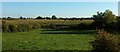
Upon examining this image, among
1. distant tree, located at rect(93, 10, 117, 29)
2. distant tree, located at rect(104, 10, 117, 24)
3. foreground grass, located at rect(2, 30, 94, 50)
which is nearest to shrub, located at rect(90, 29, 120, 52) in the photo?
foreground grass, located at rect(2, 30, 94, 50)

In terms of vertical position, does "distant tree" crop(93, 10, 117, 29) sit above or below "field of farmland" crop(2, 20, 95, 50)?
above

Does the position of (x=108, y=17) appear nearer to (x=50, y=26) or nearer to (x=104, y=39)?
(x=50, y=26)

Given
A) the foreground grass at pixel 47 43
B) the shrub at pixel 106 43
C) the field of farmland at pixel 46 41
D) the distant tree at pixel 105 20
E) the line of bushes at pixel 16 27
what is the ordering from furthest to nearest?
the distant tree at pixel 105 20 < the line of bushes at pixel 16 27 < the field of farmland at pixel 46 41 < the foreground grass at pixel 47 43 < the shrub at pixel 106 43

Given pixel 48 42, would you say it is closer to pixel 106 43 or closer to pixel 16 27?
pixel 106 43

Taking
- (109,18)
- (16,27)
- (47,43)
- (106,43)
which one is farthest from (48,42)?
(109,18)

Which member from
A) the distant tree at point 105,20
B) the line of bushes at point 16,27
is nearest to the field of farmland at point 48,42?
the line of bushes at point 16,27

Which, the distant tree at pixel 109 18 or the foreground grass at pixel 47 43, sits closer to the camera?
the foreground grass at pixel 47 43

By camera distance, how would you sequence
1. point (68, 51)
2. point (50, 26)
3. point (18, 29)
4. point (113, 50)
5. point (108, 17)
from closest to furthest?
1. point (113, 50)
2. point (68, 51)
3. point (18, 29)
4. point (108, 17)
5. point (50, 26)

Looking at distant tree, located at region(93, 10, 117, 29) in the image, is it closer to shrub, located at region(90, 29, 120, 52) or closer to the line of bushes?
the line of bushes

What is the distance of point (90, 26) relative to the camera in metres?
55.6

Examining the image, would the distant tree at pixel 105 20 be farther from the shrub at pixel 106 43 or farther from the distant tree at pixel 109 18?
the shrub at pixel 106 43

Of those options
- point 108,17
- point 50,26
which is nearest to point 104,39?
point 108,17

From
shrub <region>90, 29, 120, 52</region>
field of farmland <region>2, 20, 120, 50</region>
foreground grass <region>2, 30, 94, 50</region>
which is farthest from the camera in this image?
field of farmland <region>2, 20, 120, 50</region>

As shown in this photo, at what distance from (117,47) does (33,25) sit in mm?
44787
